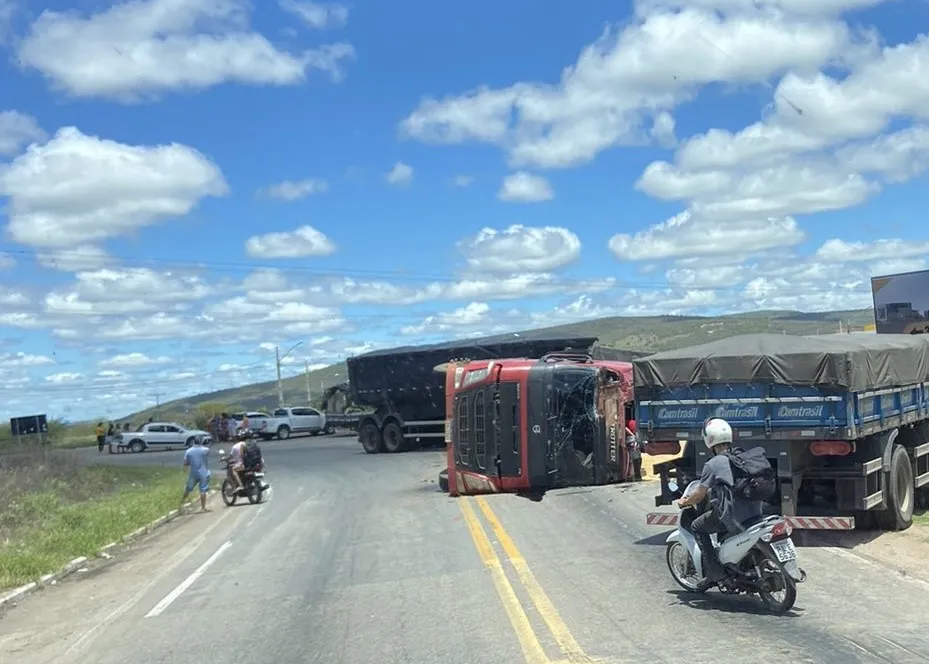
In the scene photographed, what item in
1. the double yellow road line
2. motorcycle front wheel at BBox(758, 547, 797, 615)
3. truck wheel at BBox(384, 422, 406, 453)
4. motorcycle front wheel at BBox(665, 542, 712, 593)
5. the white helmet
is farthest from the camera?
truck wheel at BBox(384, 422, 406, 453)

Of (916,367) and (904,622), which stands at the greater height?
(916,367)

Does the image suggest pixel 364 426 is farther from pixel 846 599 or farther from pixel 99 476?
pixel 846 599

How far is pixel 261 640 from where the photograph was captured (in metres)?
8.45

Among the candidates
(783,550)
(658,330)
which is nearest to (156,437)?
(783,550)

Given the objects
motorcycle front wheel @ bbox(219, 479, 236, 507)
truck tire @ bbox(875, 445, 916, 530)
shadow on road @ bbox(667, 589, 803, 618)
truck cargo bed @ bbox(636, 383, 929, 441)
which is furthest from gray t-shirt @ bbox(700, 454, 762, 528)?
motorcycle front wheel @ bbox(219, 479, 236, 507)

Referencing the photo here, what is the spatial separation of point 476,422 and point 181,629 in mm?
10243

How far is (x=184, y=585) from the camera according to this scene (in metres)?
11.8

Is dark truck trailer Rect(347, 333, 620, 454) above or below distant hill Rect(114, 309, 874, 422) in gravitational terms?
below

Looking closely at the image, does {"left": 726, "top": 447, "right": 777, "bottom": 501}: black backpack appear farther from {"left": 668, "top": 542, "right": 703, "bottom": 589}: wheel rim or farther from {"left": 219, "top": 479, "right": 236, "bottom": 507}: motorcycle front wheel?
{"left": 219, "top": 479, "right": 236, "bottom": 507}: motorcycle front wheel

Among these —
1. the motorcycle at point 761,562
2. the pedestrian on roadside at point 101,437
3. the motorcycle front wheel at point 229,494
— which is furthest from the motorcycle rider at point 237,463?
the pedestrian on roadside at point 101,437

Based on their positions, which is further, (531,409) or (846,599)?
(531,409)

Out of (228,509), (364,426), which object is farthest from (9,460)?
(228,509)

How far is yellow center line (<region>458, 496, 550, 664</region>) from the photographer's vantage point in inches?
288

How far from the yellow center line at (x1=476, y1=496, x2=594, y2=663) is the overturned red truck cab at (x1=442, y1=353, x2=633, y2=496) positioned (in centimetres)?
415
